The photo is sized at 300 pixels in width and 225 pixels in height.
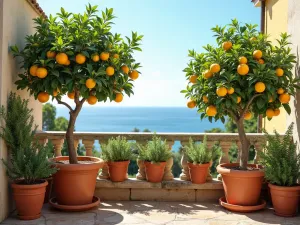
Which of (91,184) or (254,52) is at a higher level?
(254,52)

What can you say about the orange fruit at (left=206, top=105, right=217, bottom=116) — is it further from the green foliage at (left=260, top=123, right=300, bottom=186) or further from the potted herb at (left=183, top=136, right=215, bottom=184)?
the green foliage at (left=260, top=123, right=300, bottom=186)

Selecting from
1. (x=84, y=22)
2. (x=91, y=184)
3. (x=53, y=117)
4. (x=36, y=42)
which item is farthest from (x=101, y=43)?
(x=53, y=117)

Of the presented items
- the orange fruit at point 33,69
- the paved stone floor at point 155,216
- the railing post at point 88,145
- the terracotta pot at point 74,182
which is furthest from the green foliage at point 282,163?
the orange fruit at point 33,69

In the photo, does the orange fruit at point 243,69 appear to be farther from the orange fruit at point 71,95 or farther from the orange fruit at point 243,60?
the orange fruit at point 71,95

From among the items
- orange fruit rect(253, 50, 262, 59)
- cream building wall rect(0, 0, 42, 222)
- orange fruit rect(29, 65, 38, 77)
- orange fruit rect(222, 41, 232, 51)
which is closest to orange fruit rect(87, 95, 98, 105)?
orange fruit rect(29, 65, 38, 77)

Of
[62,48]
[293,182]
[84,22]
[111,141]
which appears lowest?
[293,182]

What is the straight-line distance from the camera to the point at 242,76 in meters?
4.43

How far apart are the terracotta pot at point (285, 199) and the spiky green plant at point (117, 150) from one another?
1883 millimetres

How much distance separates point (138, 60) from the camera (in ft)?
15.7

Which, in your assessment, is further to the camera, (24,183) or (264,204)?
(264,204)

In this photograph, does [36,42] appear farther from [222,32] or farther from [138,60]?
[222,32]

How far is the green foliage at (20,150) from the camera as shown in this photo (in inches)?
161

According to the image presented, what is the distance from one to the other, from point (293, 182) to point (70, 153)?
9.07 ft

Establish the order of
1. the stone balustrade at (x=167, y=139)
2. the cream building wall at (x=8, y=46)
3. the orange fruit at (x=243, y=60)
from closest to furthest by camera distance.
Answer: the cream building wall at (x=8, y=46) < the orange fruit at (x=243, y=60) < the stone balustrade at (x=167, y=139)
